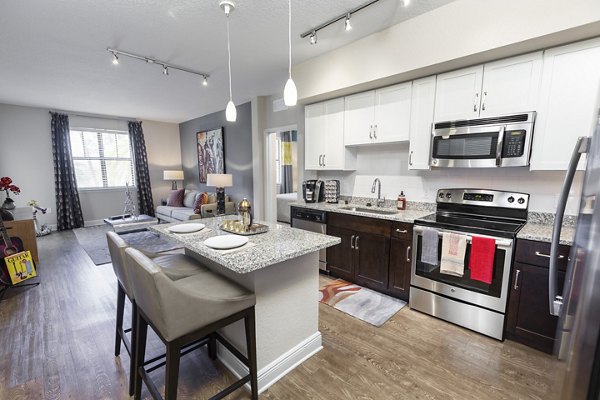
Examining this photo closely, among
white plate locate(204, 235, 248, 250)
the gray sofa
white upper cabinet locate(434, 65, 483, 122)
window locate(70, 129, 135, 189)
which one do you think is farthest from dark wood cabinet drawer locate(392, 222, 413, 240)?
window locate(70, 129, 135, 189)

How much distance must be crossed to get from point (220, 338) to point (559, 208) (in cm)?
194

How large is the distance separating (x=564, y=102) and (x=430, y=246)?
1454 millimetres

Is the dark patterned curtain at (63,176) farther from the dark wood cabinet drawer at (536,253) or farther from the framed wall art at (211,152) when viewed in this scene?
the dark wood cabinet drawer at (536,253)

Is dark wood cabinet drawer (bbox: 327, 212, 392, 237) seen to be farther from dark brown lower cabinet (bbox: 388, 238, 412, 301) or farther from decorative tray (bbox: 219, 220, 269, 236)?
decorative tray (bbox: 219, 220, 269, 236)

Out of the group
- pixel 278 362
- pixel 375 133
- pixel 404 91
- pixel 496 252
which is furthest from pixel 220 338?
pixel 404 91

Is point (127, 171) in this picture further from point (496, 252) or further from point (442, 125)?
point (496, 252)

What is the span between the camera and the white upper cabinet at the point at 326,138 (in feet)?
11.0

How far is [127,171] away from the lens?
6754mm

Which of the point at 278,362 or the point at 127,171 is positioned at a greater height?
the point at 127,171

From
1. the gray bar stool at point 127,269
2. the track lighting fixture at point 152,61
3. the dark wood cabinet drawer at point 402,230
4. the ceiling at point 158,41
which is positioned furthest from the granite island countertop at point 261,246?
the track lighting fixture at point 152,61

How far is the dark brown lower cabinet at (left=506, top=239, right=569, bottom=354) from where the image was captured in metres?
1.87

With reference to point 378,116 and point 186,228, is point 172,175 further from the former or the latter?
point 378,116

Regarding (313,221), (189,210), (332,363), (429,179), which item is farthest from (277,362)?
(189,210)

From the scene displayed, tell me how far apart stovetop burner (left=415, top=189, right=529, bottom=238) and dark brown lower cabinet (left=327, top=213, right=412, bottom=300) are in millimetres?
312
